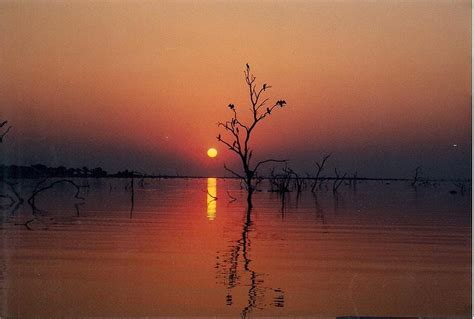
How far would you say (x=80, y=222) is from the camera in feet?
59.0

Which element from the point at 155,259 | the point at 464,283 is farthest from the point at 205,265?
the point at 464,283

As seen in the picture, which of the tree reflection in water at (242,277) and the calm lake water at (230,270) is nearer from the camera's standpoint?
the tree reflection in water at (242,277)

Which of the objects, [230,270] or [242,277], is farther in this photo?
[230,270]

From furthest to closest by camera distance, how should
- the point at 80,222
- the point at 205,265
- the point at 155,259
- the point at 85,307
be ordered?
the point at 80,222 → the point at 155,259 → the point at 205,265 → the point at 85,307

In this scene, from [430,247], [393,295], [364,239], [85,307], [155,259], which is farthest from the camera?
[364,239]

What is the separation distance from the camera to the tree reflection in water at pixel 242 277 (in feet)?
25.1

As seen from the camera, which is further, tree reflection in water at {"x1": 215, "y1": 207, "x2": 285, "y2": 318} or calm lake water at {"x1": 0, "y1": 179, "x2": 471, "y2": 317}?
calm lake water at {"x1": 0, "y1": 179, "x2": 471, "y2": 317}

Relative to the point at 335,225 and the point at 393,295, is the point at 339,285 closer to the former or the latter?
the point at 393,295

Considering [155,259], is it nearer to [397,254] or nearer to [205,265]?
[205,265]

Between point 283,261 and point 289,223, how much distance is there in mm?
7711

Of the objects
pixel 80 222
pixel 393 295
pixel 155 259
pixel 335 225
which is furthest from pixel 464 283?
pixel 80 222

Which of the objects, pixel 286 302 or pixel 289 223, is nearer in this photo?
pixel 286 302

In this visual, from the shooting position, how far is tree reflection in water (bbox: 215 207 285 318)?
301 inches

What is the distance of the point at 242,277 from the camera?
30.1ft
